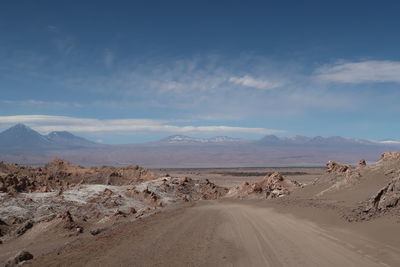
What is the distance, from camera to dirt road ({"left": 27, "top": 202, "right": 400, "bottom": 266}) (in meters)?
10.4

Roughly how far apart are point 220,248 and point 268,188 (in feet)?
99.1

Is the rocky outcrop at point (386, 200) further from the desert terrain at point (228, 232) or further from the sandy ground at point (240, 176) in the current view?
the sandy ground at point (240, 176)

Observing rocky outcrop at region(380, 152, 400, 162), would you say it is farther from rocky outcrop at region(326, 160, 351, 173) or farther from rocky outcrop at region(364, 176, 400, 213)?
rocky outcrop at region(364, 176, 400, 213)

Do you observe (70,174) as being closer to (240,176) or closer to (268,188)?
(268,188)

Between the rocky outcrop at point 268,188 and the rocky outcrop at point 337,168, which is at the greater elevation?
the rocky outcrop at point 337,168

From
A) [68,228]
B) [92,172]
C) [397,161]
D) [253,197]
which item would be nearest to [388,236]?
[397,161]

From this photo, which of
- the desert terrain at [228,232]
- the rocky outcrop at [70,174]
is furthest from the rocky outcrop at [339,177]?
the rocky outcrop at [70,174]

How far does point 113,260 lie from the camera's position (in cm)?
1055

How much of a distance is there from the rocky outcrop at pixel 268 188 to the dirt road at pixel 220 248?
2204cm

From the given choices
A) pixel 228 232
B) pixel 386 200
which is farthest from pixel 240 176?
pixel 386 200

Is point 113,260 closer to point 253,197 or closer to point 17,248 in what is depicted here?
point 17,248

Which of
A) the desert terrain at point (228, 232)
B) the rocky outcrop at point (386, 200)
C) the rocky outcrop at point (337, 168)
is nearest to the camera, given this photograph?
the desert terrain at point (228, 232)

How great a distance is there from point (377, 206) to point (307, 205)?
7270 mm

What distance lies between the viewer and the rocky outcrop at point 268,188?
3878cm
